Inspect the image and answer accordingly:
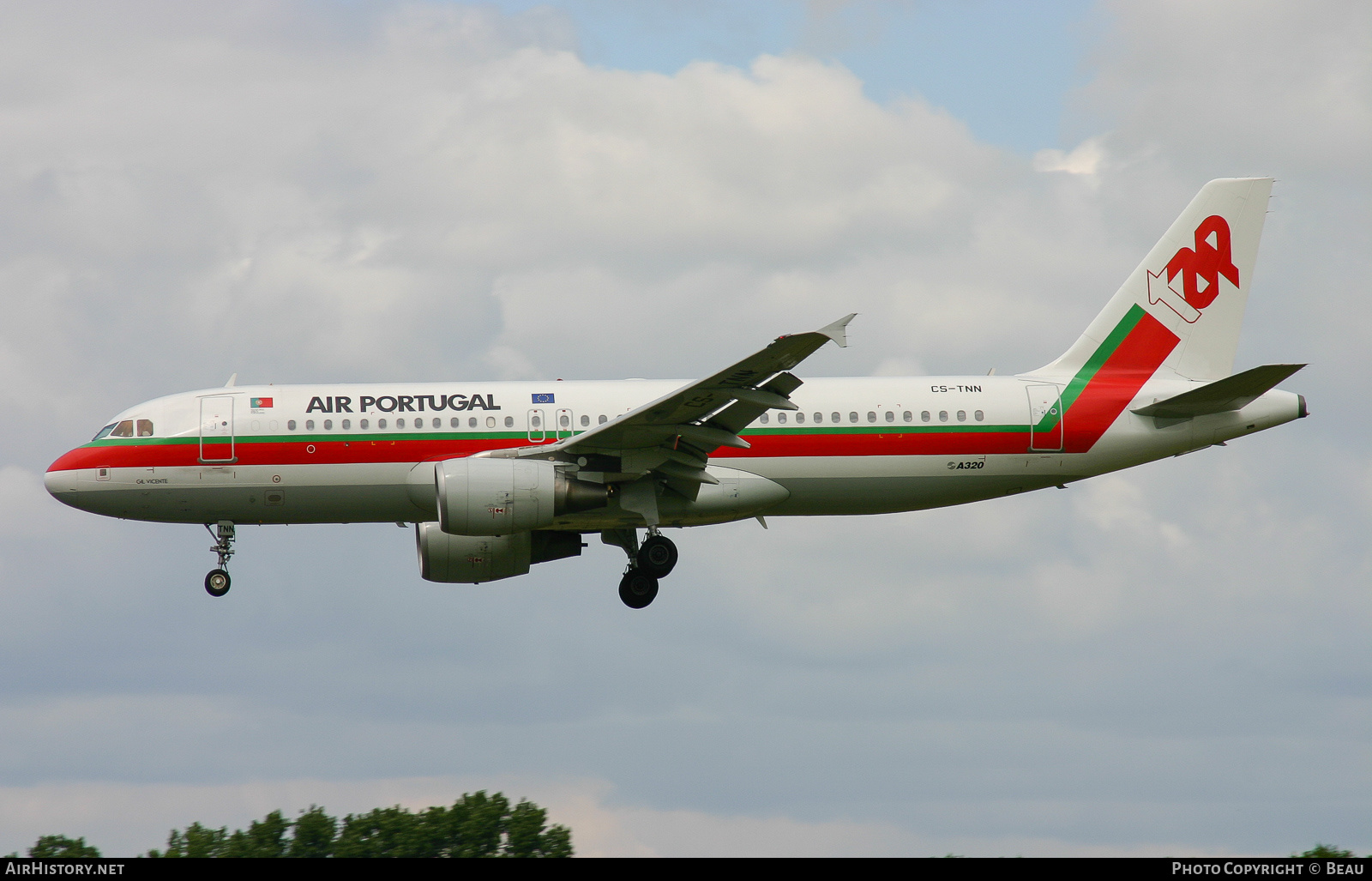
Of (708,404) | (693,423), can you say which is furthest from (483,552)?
(708,404)

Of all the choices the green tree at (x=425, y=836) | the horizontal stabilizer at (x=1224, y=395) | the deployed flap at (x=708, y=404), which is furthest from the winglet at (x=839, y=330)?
the green tree at (x=425, y=836)

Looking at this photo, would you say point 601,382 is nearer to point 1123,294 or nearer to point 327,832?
point 1123,294

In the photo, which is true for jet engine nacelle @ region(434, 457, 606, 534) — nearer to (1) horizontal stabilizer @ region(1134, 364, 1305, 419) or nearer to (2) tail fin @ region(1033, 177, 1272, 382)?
(2) tail fin @ region(1033, 177, 1272, 382)

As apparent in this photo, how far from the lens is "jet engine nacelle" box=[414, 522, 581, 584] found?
30156 millimetres

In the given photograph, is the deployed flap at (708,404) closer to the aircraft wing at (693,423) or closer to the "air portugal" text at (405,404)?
the aircraft wing at (693,423)

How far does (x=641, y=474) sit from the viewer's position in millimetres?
27812

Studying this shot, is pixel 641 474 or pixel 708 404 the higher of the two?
pixel 708 404

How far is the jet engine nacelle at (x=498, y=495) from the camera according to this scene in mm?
26625

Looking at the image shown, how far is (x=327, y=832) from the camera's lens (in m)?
48.0

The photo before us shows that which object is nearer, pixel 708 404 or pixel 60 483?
pixel 708 404

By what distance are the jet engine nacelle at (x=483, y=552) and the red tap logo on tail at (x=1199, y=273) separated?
13.4 meters

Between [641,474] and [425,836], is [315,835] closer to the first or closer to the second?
[425,836]

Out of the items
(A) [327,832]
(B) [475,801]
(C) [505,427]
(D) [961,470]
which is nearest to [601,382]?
(C) [505,427]

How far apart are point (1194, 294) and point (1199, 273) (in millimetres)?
546
